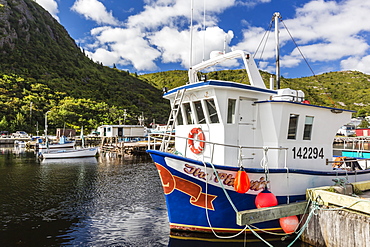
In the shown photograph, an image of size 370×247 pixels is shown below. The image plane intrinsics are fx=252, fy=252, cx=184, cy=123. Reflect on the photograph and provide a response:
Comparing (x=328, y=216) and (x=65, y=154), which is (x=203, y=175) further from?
(x=65, y=154)

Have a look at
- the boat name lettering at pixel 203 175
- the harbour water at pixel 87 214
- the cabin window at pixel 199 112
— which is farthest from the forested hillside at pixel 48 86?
the boat name lettering at pixel 203 175

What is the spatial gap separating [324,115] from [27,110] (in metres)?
83.9

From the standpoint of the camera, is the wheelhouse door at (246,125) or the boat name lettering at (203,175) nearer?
the boat name lettering at (203,175)

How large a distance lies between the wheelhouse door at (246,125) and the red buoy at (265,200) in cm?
157

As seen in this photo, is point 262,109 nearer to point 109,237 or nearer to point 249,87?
point 249,87

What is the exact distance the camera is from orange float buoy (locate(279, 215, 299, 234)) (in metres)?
8.54

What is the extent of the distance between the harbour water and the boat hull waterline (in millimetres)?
697

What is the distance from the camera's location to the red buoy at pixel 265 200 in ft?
26.7

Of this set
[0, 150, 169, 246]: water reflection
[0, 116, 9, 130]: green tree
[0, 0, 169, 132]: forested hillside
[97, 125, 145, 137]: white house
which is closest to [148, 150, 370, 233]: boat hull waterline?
[0, 150, 169, 246]: water reflection

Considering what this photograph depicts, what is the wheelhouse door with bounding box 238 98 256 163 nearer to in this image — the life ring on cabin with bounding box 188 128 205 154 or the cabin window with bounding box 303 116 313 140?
the life ring on cabin with bounding box 188 128 205 154

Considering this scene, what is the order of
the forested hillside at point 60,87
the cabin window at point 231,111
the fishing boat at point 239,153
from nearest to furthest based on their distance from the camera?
the fishing boat at point 239,153 → the cabin window at point 231,111 → the forested hillside at point 60,87

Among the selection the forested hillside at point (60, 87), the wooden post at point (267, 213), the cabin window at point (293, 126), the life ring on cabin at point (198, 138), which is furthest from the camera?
the forested hillside at point (60, 87)

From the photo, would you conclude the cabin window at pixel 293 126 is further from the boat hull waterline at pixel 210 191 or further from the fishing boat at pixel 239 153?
the boat hull waterline at pixel 210 191

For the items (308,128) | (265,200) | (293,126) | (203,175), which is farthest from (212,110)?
(308,128)
